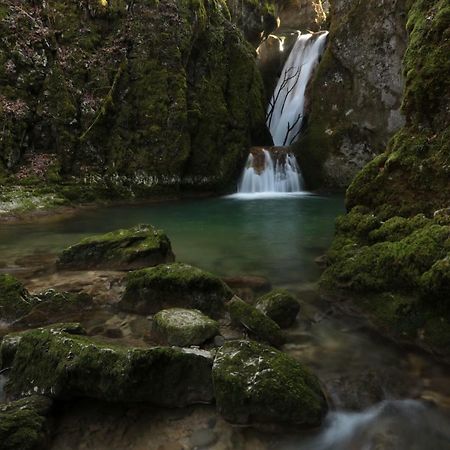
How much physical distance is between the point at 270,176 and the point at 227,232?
30.8ft

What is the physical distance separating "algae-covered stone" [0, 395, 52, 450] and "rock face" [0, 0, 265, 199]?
13532 mm

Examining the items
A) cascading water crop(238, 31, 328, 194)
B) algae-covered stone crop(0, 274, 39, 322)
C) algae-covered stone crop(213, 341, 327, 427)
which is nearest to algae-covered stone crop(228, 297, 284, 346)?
algae-covered stone crop(213, 341, 327, 427)

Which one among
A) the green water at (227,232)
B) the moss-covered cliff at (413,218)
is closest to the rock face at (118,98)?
the green water at (227,232)

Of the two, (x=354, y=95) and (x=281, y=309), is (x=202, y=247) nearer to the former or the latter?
(x=281, y=309)

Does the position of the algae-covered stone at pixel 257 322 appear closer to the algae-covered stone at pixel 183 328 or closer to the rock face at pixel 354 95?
the algae-covered stone at pixel 183 328

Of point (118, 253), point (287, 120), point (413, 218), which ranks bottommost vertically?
point (118, 253)

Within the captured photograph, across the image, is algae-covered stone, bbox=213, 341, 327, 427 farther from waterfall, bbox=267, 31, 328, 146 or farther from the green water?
waterfall, bbox=267, 31, 328, 146

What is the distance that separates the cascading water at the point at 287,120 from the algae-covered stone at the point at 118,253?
1249cm

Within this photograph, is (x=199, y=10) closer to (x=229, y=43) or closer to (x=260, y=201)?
(x=229, y=43)

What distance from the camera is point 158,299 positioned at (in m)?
6.09

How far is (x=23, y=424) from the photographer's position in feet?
10.8

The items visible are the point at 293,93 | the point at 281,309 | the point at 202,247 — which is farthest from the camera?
the point at 293,93

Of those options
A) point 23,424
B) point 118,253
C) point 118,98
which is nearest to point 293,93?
point 118,98

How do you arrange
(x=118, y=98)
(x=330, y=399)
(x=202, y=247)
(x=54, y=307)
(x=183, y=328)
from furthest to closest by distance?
1. (x=118, y=98)
2. (x=202, y=247)
3. (x=54, y=307)
4. (x=183, y=328)
5. (x=330, y=399)
